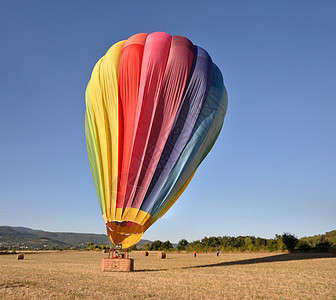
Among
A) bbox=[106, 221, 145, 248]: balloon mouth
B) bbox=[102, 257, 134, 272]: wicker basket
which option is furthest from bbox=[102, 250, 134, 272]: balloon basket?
bbox=[106, 221, 145, 248]: balloon mouth

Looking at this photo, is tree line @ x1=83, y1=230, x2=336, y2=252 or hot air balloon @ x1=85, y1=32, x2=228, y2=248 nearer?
hot air balloon @ x1=85, y1=32, x2=228, y2=248

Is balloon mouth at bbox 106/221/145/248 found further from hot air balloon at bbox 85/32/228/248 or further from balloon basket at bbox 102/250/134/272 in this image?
balloon basket at bbox 102/250/134/272

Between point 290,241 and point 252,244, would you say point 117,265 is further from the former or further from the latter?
point 252,244

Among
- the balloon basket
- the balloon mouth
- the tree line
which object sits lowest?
the balloon basket

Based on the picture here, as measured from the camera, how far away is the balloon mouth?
1472cm

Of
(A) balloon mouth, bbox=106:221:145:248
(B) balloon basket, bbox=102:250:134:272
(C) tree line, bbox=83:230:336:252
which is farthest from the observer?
(C) tree line, bbox=83:230:336:252

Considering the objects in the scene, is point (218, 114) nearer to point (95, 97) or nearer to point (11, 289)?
point (95, 97)

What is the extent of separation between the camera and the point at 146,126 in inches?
593

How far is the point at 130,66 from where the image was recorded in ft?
51.5

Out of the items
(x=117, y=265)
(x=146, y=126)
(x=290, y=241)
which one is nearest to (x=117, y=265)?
(x=117, y=265)

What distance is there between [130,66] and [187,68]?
9.28ft

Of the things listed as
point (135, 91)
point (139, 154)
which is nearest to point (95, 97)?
point (135, 91)

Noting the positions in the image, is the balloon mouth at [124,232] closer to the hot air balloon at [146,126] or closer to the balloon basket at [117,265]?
the hot air balloon at [146,126]

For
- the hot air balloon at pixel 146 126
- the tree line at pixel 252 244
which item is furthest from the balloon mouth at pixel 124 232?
the tree line at pixel 252 244
